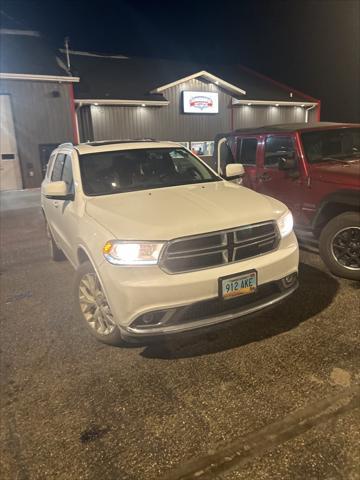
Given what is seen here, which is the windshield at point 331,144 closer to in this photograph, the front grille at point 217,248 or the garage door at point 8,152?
the front grille at point 217,248

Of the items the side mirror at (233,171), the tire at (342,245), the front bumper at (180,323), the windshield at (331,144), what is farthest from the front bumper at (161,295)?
the windshield at (331,144)

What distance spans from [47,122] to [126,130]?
4.24m

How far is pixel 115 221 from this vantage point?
10.8 feet

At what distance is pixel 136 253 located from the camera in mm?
3031

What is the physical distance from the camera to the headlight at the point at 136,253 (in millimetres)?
3012

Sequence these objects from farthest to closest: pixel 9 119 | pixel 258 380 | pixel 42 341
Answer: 1. pixel 9 119
2. pixel 42 341
3. pixel 258 380

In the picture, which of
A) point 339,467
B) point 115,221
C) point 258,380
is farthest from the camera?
point 115,221

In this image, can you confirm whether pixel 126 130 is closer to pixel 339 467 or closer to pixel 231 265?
pixel 231 265

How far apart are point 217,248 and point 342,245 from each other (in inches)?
98.8

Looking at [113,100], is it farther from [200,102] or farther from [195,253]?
[195,253]

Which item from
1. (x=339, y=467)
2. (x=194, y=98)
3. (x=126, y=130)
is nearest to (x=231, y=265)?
(x=339, y=467)

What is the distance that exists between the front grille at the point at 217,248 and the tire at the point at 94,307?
786 millimetres

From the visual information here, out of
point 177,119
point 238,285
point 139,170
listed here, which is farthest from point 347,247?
point 177,119

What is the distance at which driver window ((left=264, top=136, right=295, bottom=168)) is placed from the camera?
5875 millimetres
